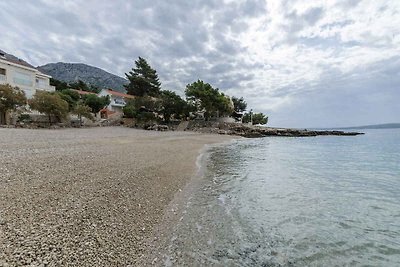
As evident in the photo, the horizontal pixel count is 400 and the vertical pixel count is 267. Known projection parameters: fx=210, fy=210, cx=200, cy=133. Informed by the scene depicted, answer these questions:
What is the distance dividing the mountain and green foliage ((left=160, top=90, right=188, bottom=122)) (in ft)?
382

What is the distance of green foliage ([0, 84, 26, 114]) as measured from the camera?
23.2m

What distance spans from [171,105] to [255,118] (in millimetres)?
49614

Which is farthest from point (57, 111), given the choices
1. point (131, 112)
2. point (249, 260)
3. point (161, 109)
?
point (249, 260)

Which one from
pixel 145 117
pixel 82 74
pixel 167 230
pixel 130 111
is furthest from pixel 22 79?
pixel 82 74

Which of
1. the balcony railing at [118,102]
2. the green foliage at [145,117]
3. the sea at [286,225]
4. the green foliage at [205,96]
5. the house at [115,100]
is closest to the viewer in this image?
the sea at [286,225]

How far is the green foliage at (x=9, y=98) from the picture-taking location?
23219 mm

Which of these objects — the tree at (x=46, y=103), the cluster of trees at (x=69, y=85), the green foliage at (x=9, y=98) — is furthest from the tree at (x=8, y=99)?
the cluster of trees at (x=69, y=85)

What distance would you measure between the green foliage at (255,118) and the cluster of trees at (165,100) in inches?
764

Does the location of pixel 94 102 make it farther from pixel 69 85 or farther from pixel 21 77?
pixel 69 85

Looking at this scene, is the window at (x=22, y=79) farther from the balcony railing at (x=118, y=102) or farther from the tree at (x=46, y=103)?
the balcony railing at (x=118, y=102)

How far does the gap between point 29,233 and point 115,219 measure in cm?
145

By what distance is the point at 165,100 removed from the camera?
1748 inches

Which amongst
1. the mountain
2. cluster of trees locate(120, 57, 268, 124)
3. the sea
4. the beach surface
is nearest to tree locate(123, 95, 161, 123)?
cluster of trees locate(120, 57, 268, 124)

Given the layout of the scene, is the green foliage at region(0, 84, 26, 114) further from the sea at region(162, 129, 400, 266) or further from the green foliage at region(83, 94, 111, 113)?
the sea at region(162, 129, 400, 266)
